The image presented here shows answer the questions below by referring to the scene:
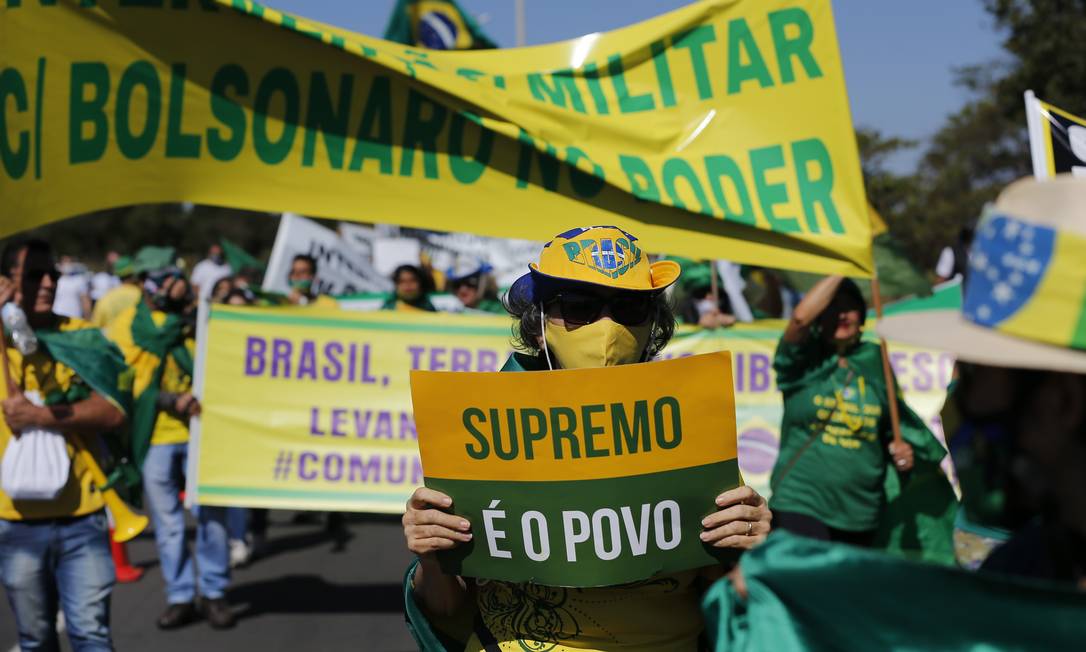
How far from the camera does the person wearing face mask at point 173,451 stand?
22.7 feet

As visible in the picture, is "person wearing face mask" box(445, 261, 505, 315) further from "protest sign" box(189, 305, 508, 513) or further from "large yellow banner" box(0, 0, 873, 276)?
"large yellow banner" box(0, 0, 873, 276)

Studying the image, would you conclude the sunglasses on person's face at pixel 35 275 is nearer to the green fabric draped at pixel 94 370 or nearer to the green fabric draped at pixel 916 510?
the green fabric draped at pixel 94 370

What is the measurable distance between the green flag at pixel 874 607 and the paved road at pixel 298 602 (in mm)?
4896

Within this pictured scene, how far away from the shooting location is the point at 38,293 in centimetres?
445

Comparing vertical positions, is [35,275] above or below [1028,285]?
above

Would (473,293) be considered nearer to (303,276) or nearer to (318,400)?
(318,400)

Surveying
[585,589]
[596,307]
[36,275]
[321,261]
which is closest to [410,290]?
[36,275]

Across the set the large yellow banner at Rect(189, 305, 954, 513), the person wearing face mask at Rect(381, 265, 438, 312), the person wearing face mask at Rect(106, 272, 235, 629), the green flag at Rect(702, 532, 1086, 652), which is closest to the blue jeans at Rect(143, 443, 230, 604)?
the person wearing face mask at Rect(106, 272, 235, 629)

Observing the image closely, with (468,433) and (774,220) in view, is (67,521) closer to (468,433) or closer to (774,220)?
(468,433)

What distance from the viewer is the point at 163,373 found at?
285 inches

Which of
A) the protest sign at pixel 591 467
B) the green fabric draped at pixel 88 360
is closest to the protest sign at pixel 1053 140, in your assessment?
the protest sign at pixel 591 467

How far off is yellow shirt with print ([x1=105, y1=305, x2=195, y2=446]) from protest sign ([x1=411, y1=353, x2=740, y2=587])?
5081mm

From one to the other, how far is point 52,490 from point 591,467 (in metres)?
2.79

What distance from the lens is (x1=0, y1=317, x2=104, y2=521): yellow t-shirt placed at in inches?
174
